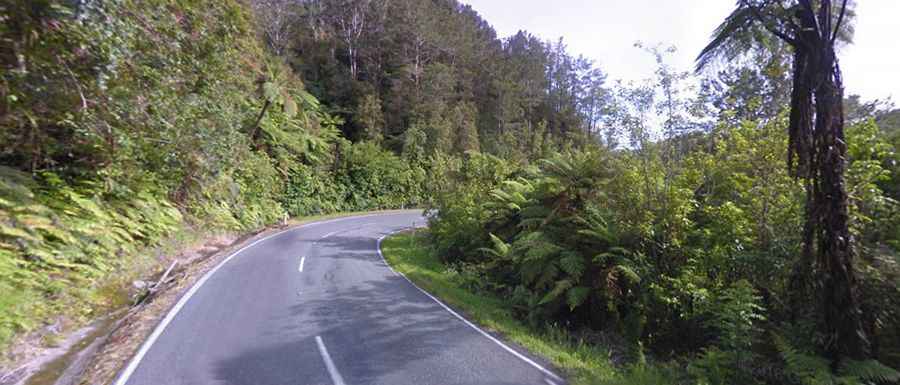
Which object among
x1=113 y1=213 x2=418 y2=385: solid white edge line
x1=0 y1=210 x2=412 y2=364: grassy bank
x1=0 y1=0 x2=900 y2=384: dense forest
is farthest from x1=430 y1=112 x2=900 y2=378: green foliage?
x1=0 y1=210 x2=412 y2=364: grassy bank

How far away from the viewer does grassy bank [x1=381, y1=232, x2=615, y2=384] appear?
5883 mm

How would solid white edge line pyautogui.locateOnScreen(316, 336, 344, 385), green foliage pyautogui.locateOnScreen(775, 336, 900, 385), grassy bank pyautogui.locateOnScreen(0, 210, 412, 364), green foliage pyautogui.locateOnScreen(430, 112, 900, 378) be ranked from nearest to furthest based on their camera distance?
green foliage pyautogui.locateOnScreen(775, 336, 900, 385) < solid white edge line pyautogui.locateOnScreen(316, 336, 344, 385) < green foliage pyautogui.locateOnScreen(430, 112, 900, 378) < grassy bank pyautogui.locateOnScreen(0, 210, 412, 364)

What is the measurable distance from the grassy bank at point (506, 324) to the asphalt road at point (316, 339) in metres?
0.35

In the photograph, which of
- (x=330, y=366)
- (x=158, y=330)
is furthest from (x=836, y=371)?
(x=158, y=330)

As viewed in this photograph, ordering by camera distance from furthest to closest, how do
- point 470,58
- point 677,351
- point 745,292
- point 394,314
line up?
point 470,58 → point 394,314 → point 677,351 → point 745,292

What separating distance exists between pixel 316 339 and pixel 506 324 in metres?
3.39

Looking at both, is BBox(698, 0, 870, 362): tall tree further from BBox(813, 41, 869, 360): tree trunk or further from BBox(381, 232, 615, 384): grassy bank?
BBox(381, 232, 615, 384): grassy bank

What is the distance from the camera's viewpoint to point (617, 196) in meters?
8.48

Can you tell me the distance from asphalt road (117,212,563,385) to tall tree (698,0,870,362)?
3028 millimetres

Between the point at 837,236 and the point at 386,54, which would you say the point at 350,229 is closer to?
the point at 837,236

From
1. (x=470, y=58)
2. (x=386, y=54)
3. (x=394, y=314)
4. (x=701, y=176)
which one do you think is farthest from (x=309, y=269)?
(x=470, y=58)

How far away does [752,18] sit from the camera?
4586 mm

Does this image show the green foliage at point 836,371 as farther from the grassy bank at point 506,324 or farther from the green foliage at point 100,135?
the green foliage at point 100,135

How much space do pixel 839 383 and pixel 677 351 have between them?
9.60 feet
